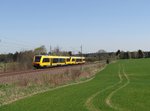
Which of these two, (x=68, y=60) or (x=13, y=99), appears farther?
(x=68, y=60)

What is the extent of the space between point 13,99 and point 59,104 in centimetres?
403

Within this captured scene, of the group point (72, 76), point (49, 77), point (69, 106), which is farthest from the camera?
point (72, 76)

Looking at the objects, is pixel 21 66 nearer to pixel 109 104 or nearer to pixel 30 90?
pixel 30 90

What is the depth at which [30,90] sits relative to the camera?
954 inches

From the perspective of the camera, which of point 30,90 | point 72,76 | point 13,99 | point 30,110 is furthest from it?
point 72,76

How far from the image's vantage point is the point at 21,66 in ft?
206

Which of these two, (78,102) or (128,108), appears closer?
(128,108)

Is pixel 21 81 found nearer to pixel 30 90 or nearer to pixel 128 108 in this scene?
pixel 30 90

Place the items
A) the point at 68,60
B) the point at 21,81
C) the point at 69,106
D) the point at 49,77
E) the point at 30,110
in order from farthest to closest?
the point at 68,60, the point at 49,77, the point at 21,81, the point at 69,106, the point at 30,110

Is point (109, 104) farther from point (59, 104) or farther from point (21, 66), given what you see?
point (21, 66)

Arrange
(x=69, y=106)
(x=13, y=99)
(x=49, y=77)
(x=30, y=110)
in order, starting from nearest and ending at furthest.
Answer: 1. (x=30, y=110)
2. (x=69, y=106)
3. (x=13, y=99)
4. (x=49, y=77)

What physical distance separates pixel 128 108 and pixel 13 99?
785 centimetres

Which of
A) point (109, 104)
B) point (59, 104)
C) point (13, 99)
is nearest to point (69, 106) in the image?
point (59, 104)

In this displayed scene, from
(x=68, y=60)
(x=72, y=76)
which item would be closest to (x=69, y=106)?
(x=72, y=76)
